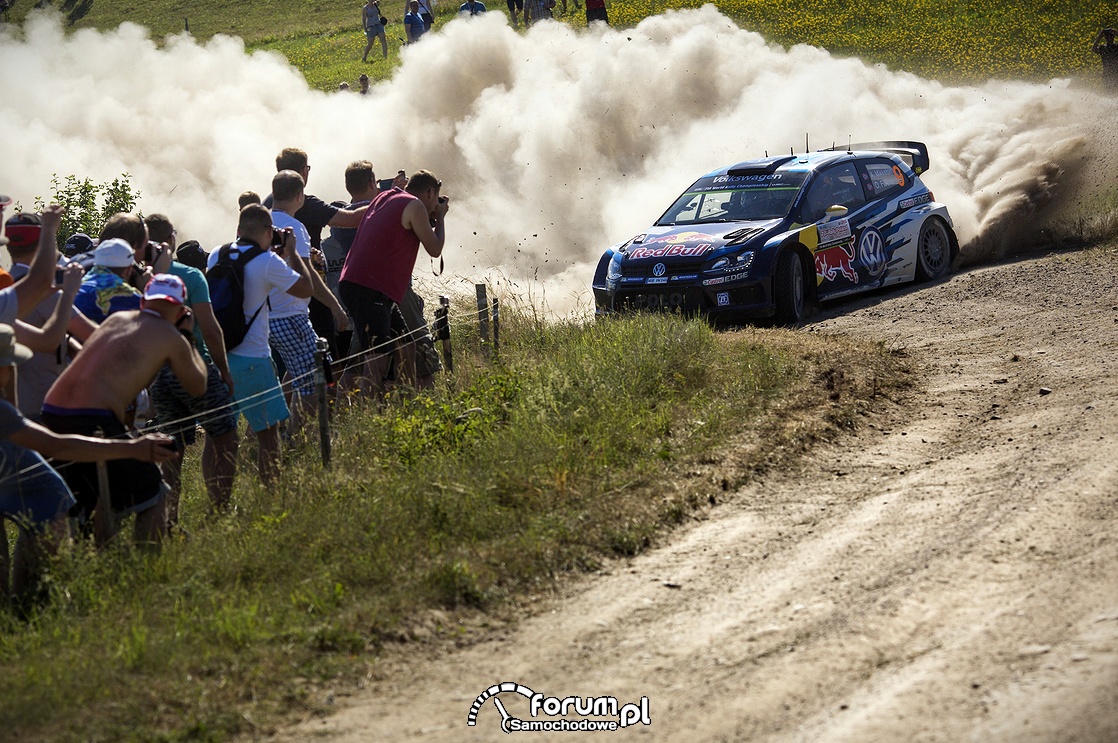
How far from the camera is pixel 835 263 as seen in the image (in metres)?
12.4

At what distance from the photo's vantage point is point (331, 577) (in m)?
5.77

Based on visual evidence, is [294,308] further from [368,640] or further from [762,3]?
[762,3]

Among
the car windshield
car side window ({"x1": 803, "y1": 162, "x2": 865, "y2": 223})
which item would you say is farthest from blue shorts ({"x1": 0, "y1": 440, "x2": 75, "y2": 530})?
car side window ({"x1": 803, "y1": 162, "x2": 865, "y2": 223})

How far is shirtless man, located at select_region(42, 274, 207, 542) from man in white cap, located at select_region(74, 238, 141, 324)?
67 centimetres

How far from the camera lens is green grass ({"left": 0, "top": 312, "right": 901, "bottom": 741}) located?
16.0 feet

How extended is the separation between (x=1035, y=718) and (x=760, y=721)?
3.04ft

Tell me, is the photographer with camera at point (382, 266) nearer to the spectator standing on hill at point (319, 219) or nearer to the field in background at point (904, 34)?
the spectator standing on hill at point (319, 219)

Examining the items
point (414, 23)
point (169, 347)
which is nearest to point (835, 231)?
point (169, 347)

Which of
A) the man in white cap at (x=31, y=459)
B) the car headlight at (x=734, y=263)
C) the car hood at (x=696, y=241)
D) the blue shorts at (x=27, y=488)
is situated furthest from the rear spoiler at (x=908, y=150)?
the blue shorts at (x=27, y=488)

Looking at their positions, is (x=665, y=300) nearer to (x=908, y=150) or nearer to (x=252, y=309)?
(x=908, y=150)

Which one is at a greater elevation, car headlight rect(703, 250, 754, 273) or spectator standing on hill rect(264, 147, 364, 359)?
spectator standing on hill rect(264, 147, 364, 359)

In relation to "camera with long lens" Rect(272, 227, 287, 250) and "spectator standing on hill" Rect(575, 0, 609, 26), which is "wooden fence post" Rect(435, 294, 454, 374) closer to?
"camera with long lens" Rect(272, 227, 287, 250)

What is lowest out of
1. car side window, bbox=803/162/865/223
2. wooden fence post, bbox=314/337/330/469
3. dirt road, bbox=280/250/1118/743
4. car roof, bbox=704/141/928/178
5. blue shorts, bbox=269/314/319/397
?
dirt road, bbox=280/250/1118/743

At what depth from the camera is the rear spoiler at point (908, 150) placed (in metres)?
14.5
